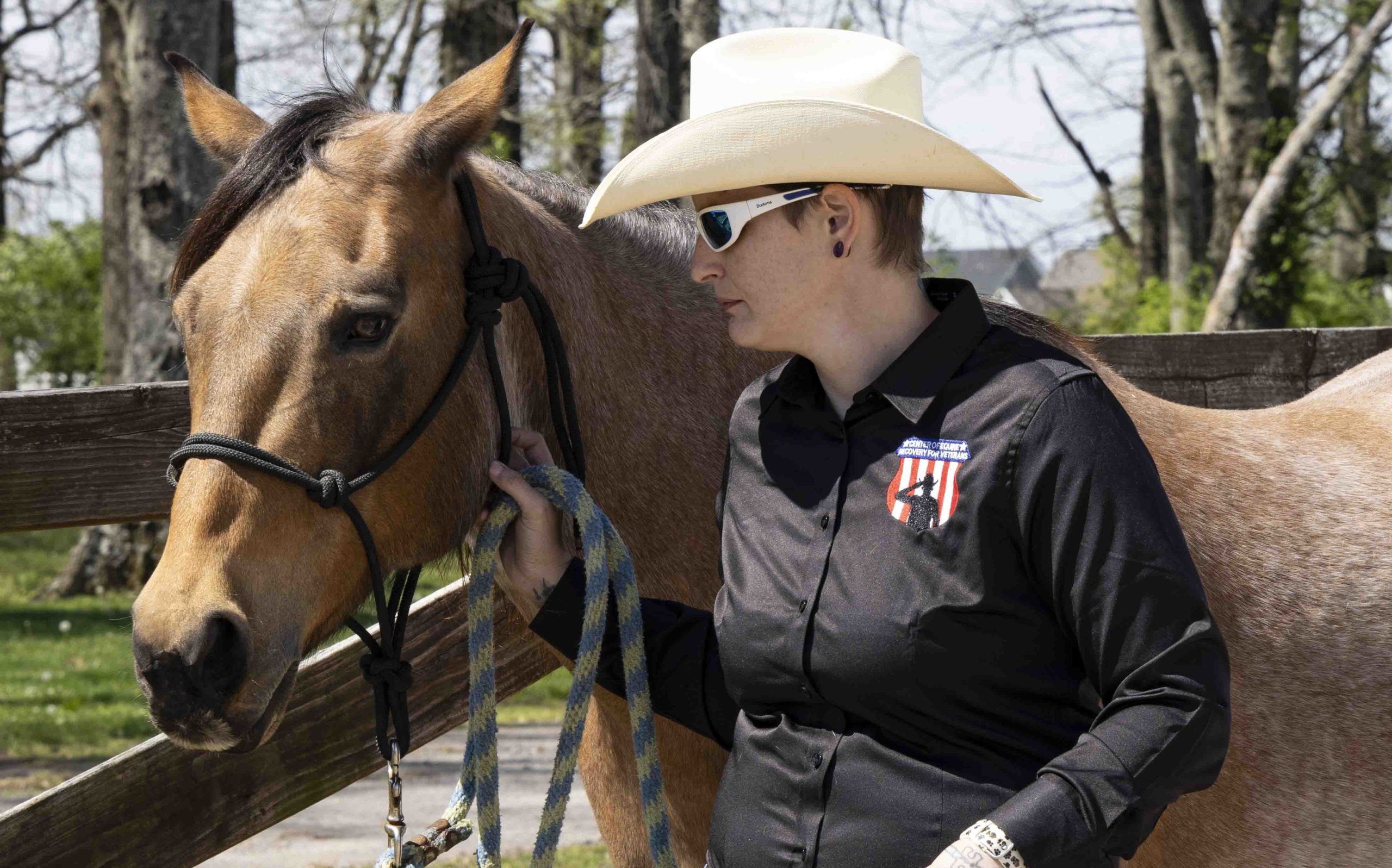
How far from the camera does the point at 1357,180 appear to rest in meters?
16.1

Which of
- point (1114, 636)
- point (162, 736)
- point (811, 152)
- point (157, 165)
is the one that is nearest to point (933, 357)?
point (811, 152)

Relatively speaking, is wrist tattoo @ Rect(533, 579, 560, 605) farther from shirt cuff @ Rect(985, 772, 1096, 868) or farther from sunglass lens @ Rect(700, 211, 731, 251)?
shirt cuff @ Rect(985, 772, 1096, 868)

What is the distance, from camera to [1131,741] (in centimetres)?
154

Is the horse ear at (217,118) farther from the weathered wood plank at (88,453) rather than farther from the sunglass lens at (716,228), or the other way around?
the sunglass lens at (716,228)

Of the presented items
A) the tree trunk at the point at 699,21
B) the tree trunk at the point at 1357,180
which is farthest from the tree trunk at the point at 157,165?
the tree trunk at the point at 1357,180

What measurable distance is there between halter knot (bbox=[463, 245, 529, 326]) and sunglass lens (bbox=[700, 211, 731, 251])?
Answer: 455mm

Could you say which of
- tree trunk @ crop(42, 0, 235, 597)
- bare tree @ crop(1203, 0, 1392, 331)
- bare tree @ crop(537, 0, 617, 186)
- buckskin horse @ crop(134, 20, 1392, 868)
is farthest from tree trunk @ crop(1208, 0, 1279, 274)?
buckskin horse @ crop(134, 20, 1392, 868)

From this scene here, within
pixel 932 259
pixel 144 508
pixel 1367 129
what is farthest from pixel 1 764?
pixel 1367 129

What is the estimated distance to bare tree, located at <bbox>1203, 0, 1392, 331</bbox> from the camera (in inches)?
434

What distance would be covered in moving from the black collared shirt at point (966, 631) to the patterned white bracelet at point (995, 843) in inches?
0.5

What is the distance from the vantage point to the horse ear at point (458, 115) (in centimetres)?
217

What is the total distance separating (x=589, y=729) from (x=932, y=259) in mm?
13080

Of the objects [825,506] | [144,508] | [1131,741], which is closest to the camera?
[1131,741]

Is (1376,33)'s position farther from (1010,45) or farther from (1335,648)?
(1335,648)
